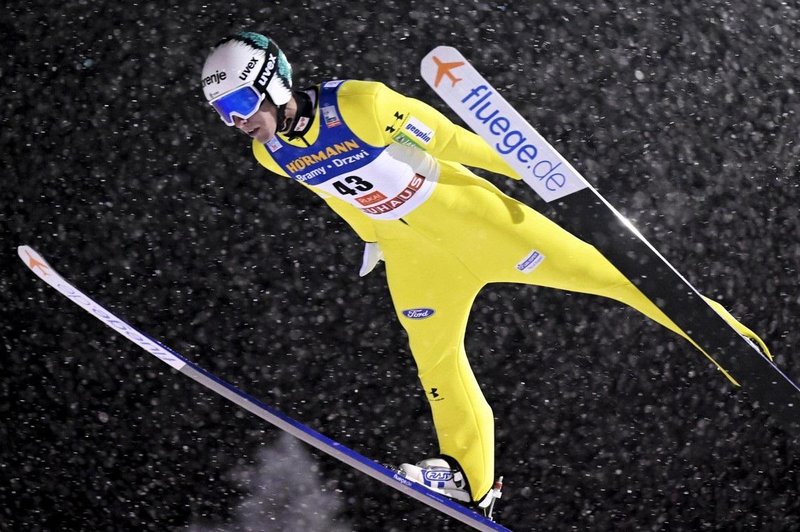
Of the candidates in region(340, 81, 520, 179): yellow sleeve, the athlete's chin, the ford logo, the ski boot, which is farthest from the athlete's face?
the ski boot

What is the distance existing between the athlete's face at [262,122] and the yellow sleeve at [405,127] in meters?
0.10

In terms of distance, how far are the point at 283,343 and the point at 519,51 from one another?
2.29 ft

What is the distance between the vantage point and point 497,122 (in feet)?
5.18

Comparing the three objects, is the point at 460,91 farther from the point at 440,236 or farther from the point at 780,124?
the point at 780,124

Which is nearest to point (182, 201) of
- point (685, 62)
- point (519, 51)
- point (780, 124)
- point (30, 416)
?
point (30, 416)

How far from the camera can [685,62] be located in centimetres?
213

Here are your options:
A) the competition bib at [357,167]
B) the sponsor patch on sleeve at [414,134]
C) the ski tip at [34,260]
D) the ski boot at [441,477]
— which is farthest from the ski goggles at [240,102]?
the ski boot at [441,477]

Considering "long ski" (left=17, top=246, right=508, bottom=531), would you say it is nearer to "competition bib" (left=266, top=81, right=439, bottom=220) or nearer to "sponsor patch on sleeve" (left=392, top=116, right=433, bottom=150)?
"competition bib" (left=266, top=81, right=439, bottom=220)

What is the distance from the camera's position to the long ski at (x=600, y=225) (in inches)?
61.5

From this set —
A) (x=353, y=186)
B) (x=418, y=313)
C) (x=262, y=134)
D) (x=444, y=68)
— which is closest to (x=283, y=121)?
(x=262, y=134)

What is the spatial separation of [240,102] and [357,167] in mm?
203

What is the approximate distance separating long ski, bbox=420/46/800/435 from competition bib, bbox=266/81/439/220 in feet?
0.48

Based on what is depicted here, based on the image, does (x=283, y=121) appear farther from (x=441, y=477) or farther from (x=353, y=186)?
(x=441, y=477)

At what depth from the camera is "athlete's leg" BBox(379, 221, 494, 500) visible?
179cm
